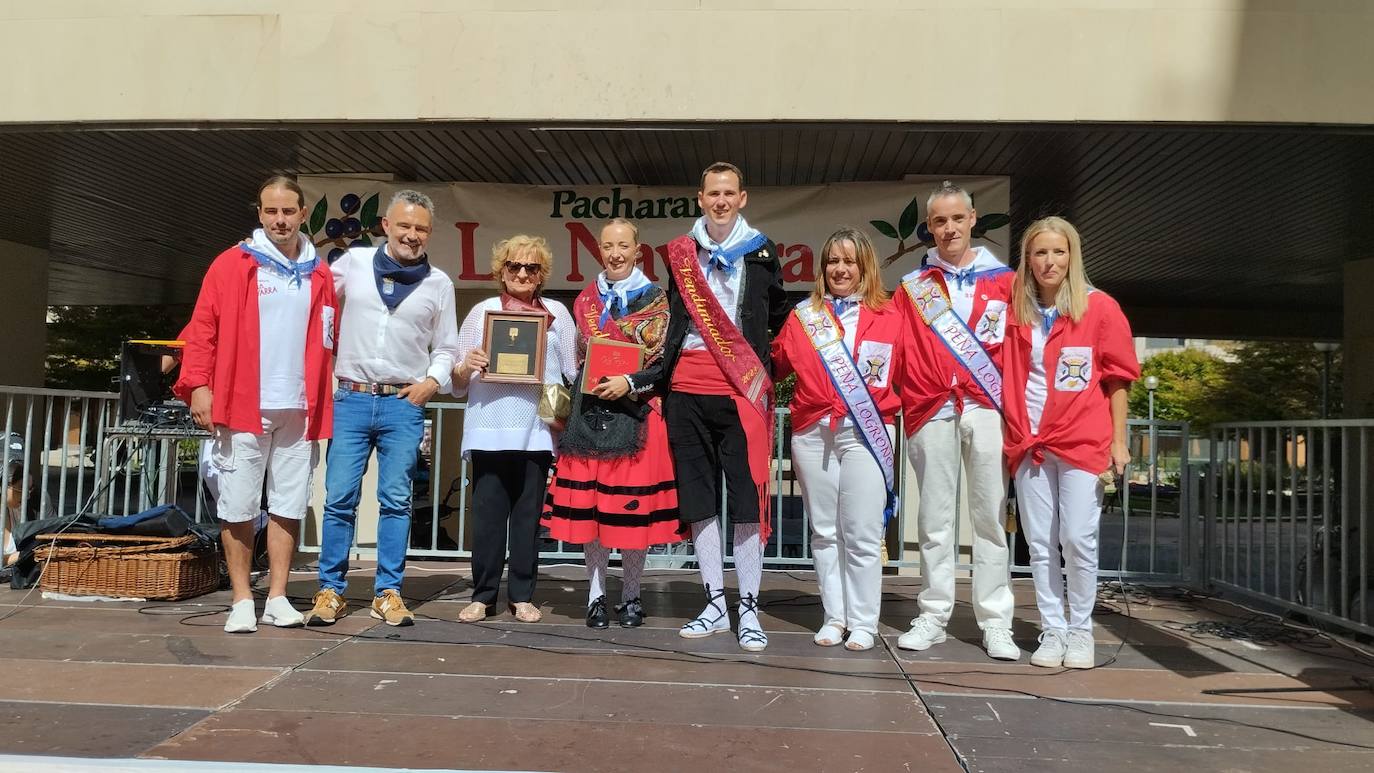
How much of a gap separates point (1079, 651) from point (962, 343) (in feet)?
4.32

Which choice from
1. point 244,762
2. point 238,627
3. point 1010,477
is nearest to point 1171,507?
point 1010,477

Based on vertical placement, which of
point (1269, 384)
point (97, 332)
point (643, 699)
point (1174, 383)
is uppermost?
point (1174, 383)

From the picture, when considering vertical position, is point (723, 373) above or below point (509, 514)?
above

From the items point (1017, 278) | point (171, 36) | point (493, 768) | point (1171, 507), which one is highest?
point (171, 36)

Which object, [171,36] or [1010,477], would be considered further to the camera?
[171,36]

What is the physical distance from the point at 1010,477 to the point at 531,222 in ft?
15.0

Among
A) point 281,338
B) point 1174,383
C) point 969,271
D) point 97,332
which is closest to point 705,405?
point 969,271

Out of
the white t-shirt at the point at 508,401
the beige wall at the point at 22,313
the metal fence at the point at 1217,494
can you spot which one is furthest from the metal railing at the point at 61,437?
the beige wall at the point at 22,313

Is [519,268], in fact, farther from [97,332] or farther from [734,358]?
[97,332]

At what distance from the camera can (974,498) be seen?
430 centimetres

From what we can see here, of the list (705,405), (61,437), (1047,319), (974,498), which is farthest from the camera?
(61,437)

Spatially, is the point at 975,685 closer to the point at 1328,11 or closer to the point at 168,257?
the point at 1328,11

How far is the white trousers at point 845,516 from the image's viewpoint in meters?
4.29

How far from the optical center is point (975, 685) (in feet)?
12.4
